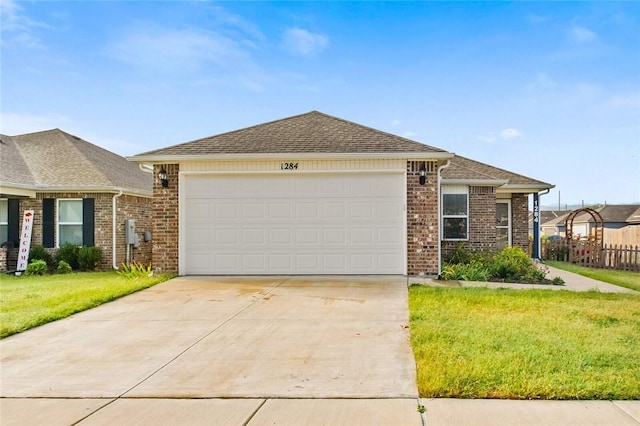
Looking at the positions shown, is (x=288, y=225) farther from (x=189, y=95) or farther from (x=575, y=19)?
(x=575, y=19)

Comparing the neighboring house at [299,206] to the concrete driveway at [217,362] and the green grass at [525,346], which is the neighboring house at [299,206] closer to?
the concrete driveway at [217,362]

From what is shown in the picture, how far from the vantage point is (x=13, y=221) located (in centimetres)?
1448

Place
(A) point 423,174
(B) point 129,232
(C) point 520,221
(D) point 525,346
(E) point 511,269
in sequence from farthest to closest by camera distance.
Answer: (C) point 520,221, (B) point 129,232, (E) point 511,269, (A) point 423,174, (D) point 525,346

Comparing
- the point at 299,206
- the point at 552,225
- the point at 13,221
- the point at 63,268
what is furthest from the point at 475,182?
the point at 552,225

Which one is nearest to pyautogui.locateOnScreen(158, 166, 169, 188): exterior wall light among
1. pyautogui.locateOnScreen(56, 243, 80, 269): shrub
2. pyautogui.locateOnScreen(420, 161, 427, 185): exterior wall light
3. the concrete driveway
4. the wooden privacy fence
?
the concrete driveway

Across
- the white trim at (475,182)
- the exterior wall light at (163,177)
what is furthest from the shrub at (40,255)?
the white trim at (475,182)

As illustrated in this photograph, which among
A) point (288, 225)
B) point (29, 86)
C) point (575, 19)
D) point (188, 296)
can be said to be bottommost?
point (188, 296)

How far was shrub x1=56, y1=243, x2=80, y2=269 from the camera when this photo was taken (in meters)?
14.2

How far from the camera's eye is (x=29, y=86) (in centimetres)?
1370

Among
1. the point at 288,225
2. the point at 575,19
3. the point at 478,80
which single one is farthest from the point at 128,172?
the point at 575,19

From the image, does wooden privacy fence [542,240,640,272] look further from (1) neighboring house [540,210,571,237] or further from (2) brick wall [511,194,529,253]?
(1) neighboring house [540,210,571,237]

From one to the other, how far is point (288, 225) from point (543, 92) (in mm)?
9726

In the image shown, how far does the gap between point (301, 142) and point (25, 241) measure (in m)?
9.05

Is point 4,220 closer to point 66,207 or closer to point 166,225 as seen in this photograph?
point 66,207
